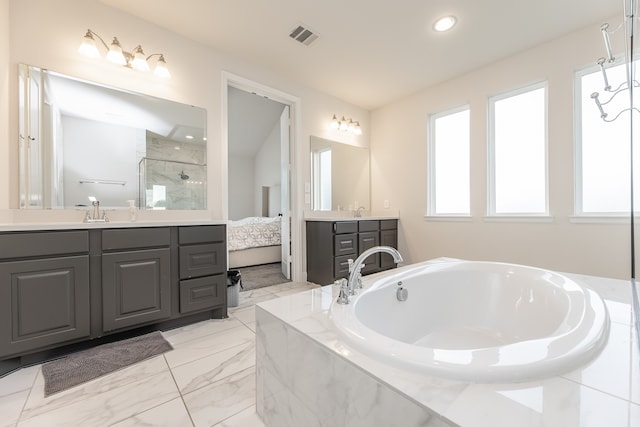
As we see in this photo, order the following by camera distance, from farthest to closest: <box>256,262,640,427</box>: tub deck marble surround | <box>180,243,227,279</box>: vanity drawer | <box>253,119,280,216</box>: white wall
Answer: <box>253,119,280,216</box>: white wall
<box>180,243,227,279</box>: vanity drawer
<box>256,262,640,427</box>: tub deck marble surround

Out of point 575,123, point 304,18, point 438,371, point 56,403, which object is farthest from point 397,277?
point 575,123

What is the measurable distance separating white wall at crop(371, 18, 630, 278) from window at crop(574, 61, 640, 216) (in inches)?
3.3

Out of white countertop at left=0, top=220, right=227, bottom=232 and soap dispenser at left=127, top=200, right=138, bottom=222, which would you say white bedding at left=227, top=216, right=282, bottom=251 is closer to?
soap dispenser at left=127, top=200, right=138, bottom=222

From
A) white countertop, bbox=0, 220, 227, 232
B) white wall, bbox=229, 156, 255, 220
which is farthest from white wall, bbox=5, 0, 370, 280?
white wall, bbox=229, 156, 255, 220

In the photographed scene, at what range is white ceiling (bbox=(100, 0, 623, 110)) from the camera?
2.03 metres

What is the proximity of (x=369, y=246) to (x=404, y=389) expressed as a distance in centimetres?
273

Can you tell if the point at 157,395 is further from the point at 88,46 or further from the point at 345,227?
the point at 88,46

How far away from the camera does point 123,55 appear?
2020 mm

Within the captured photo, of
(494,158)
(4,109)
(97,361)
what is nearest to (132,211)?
(4,109)

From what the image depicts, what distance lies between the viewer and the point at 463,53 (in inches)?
104

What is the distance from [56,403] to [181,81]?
2.38 m

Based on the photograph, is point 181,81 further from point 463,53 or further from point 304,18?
point 463,53

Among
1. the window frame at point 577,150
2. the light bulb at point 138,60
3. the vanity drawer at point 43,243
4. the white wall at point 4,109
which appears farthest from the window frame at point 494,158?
the white wall at point 4,109

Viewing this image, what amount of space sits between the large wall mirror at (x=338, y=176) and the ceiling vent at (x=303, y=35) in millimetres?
1112
